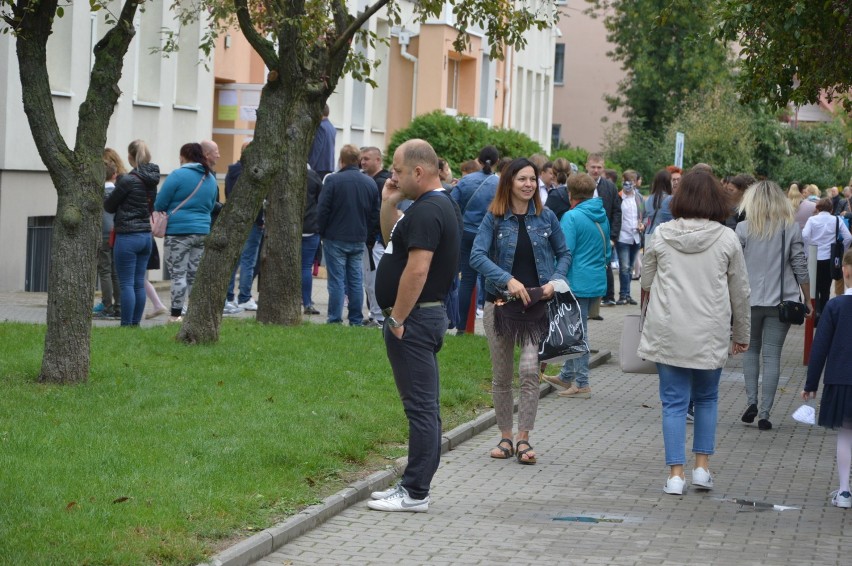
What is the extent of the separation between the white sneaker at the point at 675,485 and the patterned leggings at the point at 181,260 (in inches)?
318

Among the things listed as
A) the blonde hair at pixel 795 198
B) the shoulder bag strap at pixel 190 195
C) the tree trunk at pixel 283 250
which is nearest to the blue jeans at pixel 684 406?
the tree trunk at pixel 283 250

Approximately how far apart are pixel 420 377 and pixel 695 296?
1.99 m

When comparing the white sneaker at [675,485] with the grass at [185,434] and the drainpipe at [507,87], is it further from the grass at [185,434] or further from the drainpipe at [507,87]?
the drainpipe at [507,87]

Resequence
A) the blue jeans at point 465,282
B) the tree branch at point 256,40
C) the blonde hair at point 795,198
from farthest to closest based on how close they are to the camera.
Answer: the blonde hair at point 795,198 < the blue jeans at point 465,282 < the tree branch at point 256,40

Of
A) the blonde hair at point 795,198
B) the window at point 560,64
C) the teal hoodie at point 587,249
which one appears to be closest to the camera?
the teal hoodie at point 587,249

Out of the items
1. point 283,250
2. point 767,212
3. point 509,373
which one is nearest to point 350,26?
point 283,250

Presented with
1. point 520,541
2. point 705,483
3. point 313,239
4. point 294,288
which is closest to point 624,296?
point 313,239

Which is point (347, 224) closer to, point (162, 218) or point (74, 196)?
point (162, 218)

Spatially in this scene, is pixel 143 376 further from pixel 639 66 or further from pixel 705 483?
pixel 639 66

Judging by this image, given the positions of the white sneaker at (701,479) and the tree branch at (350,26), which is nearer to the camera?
the white sneaker at (701,479)

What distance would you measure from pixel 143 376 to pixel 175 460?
3.23m

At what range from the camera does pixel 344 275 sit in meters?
16.8

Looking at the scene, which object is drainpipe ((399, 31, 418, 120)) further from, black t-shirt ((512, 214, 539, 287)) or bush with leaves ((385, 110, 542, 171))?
black t-shirt ((512, 214, 539, 287))

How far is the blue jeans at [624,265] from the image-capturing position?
23094 mm
